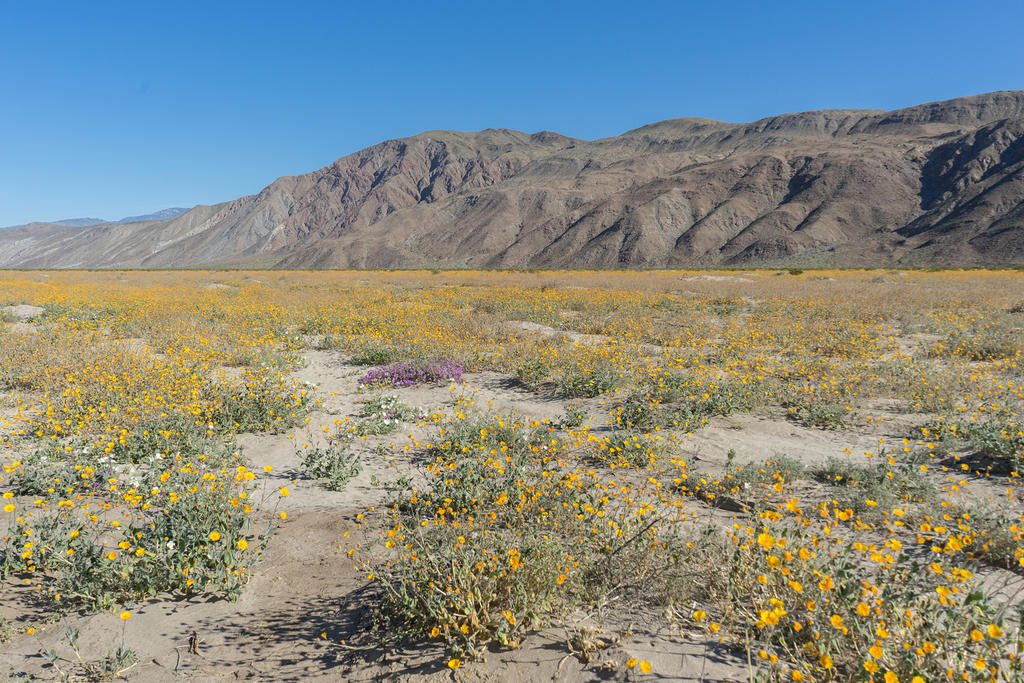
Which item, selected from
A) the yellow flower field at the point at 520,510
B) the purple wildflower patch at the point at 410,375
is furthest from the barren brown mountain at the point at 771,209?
the purple wildflower patch at the point at 410,375

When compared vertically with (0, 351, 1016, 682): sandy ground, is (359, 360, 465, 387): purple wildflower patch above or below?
above

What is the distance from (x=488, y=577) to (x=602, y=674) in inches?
30.9

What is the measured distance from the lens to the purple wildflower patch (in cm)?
904

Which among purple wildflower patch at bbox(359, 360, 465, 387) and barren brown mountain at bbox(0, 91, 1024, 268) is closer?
purple wildflower patch at bbox(359, 360, 465, 387)

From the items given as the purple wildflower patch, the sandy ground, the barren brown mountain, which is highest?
the barren brown mountain

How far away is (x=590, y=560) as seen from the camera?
316 cm

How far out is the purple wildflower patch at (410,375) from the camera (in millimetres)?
9039

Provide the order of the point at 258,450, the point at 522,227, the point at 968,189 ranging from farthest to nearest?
1. the point at 522,227
2. the point at 968,189
3. the point at 258,450

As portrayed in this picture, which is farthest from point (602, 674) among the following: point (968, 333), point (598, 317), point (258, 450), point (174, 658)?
point (968, 333)

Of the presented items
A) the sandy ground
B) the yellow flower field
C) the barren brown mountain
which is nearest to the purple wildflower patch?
the yellow flower field

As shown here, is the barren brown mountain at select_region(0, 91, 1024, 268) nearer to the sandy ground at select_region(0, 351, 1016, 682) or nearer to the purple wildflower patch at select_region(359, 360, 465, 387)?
the purple wildflower patch at select_region(359, 360, 465, 387)

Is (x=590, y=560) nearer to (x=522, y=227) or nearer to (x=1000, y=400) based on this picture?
(x=1000, y=400)

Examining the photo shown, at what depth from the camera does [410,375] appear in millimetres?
9156

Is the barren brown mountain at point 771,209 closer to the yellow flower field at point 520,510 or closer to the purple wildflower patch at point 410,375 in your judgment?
the yellow flower field at point 520,510
